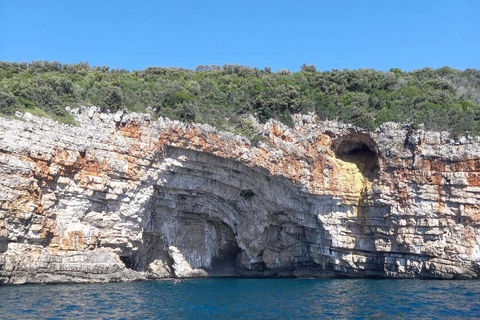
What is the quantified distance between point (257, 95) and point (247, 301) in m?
17.6

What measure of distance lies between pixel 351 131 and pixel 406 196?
18.6 feet

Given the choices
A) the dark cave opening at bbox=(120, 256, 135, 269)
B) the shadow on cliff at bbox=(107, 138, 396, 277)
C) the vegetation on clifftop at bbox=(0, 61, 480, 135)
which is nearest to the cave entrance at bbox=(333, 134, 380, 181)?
the shadow on cliff at bbox=(107, 138, 396, 277)

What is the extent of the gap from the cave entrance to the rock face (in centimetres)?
12

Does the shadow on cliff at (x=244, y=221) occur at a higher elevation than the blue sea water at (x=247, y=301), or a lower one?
higher

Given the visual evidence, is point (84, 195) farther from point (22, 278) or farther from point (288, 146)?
point (288, 146)

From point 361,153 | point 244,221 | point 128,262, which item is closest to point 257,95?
point 361,153

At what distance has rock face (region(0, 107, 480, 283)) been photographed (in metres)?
25.0

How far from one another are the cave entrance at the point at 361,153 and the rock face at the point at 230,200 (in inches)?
4.7

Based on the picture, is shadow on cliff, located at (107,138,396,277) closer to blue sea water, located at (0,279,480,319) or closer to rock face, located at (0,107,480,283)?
rock face, located at (0,107,480,283)

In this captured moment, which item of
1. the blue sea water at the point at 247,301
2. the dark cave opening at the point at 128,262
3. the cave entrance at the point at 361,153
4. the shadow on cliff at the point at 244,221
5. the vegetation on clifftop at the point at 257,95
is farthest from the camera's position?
the dark cave opening at the point at 128,262

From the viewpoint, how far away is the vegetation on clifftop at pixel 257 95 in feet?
93.6

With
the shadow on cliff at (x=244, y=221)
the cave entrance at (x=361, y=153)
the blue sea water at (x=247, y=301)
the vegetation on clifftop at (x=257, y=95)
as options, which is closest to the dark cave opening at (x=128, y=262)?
the shadow on cliff at (x=244, y=221)

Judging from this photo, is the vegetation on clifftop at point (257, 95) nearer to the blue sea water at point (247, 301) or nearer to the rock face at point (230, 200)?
the rock face at point (230, 200)

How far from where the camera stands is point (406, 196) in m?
27.8
